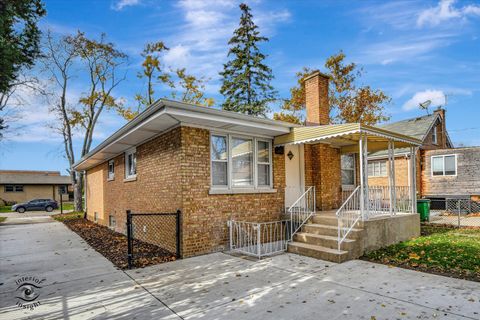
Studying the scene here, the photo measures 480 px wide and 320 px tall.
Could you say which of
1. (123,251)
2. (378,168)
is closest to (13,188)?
(123,251)

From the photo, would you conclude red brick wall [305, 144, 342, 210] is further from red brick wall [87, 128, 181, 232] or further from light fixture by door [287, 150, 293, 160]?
red brick wall [87, 128, 181, 232]

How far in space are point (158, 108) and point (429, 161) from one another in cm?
2157

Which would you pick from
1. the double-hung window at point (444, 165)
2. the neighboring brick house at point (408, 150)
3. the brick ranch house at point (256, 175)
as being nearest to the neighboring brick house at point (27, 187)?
the brick ranch house at point (256, 175)

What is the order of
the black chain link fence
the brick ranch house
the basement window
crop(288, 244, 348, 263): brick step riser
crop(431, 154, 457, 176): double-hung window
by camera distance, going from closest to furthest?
crop(288, 244, 348, 263): brick step riser < the black chain link fence < the brick ranch house < the basement window < crop(431, 154, 457, 176): double-hung window

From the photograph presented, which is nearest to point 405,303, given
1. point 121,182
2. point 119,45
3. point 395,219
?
point 395,219

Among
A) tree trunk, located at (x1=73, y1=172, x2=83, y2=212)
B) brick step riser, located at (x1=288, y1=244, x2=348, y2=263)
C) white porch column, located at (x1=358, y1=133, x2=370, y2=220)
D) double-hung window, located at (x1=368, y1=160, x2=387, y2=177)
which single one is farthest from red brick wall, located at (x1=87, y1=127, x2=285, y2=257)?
tree trunk, located at (x1=73, y1=172, x2=83, y2=212)

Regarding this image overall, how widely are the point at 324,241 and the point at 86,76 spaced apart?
91.5ft

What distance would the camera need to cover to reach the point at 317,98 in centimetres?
1025

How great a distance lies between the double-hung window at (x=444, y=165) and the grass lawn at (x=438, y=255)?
44.2ft

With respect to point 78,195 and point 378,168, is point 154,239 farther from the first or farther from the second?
point 78,195

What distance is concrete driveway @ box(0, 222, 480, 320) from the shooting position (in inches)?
152

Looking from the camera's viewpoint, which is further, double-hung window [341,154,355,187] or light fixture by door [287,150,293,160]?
double-hung window [341,154,355,187]

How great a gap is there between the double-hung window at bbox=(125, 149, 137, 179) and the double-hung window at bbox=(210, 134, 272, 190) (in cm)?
426

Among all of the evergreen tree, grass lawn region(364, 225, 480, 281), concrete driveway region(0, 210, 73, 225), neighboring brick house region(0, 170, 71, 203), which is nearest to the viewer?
grass lawn region(364, 225, 480, 281)
